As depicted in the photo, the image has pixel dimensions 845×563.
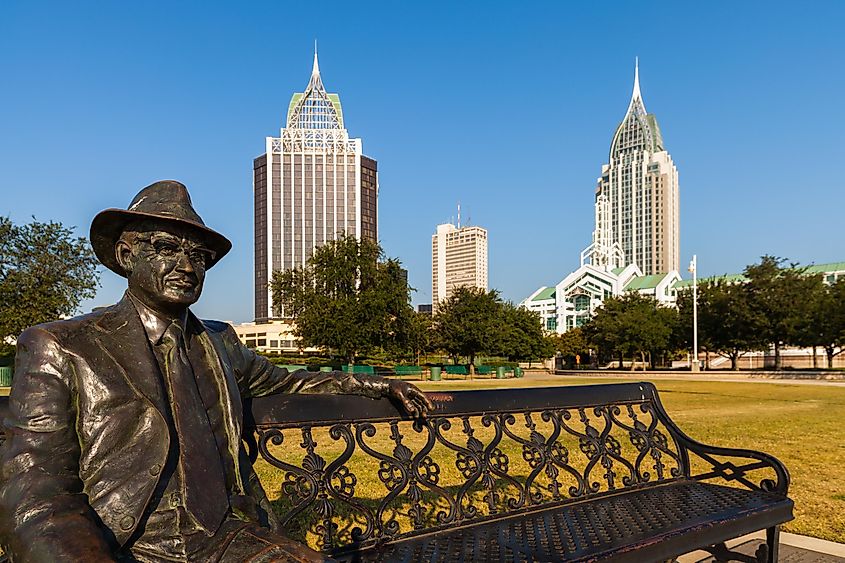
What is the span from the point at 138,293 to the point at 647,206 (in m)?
159

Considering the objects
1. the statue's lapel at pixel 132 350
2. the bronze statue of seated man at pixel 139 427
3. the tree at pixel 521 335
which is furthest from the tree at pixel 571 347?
the statue's lapel at pixel 132 350

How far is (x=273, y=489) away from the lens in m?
6.14

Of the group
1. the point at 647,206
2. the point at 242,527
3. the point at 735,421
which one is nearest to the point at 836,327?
the point at 735,421

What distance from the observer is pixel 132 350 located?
1.90 m

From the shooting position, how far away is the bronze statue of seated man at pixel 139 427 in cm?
159

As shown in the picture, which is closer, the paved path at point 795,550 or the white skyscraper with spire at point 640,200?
the paved path at point 795,550

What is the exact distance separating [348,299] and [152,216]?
93.5ft

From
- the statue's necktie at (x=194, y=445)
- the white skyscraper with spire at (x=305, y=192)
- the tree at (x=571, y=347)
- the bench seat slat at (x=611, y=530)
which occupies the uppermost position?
the white skyscraper with spire at (x=305, y=192)

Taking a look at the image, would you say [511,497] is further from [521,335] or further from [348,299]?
[521,335]

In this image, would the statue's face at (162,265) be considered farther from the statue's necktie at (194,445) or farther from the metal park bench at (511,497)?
the metal park bench at (511,497)

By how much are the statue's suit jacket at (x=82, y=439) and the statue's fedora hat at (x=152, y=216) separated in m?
0.19

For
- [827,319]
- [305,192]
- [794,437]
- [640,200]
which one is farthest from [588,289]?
[794,437]

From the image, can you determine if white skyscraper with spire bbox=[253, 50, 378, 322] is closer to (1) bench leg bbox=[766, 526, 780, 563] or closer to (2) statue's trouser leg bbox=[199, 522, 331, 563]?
(1) bench leg bbox=[766, 526, 780, 563]

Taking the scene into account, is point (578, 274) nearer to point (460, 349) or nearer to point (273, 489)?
point (460, 349)
